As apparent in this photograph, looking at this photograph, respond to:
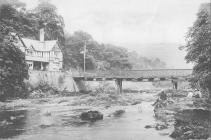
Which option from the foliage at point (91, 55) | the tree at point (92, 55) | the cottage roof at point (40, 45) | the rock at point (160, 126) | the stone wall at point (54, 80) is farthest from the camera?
the tree at point (92, 55)

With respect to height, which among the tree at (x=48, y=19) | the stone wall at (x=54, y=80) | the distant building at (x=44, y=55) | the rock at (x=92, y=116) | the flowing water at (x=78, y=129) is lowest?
the flowing water at (x=78, y=129)

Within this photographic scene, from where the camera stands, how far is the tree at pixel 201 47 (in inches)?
→ 1138

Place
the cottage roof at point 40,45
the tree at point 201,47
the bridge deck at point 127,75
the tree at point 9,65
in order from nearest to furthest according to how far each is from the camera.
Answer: the tree at point 9,65
the tree at point 201,47
the bridge deck at point 127,75
the cottage roof at point 40,45

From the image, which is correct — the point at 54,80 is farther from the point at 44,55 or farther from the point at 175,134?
the point at 175,134

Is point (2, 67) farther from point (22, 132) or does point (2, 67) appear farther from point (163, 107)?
point (163, 107)

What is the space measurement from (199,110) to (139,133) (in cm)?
1100

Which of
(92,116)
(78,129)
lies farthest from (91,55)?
(78,129)

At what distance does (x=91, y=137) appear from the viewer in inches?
742

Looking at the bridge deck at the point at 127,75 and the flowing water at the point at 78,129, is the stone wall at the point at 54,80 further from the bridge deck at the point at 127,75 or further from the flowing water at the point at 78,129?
the flowing water at the point at 78,129

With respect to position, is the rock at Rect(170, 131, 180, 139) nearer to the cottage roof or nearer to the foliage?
the cottage roof

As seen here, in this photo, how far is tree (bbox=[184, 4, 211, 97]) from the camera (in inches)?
1138

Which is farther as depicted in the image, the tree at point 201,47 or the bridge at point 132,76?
the bridge at point 132,76

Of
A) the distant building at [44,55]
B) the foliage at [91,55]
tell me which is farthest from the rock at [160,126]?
the foliage at [91,55]

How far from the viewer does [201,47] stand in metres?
30.5
